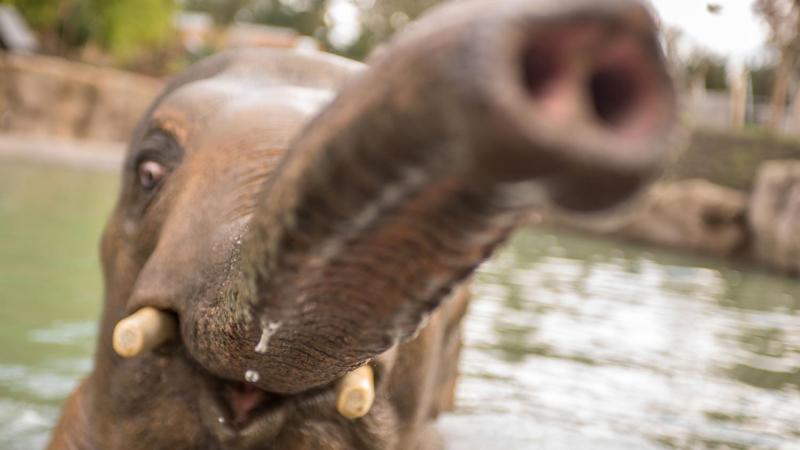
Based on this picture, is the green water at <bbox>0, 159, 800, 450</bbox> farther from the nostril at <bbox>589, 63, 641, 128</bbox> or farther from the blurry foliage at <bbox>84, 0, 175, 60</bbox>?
the blurry foliage at <bbox>84, 0, 175, 60</bbox>

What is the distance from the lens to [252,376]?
1.78 m

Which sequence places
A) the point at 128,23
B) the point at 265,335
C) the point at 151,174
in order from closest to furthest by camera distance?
the point at 265,335 → the point at 151,174 → the point at 128,23

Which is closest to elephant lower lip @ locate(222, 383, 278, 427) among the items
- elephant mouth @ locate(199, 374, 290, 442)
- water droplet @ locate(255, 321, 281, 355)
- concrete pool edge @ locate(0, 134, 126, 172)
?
elephant mouth @ locate(199, 374, 290, 442)

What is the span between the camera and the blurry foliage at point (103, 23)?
30578mm

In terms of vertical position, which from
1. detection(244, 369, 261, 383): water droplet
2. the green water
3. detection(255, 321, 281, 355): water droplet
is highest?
detection(255, 321, 281, 355): water droplet

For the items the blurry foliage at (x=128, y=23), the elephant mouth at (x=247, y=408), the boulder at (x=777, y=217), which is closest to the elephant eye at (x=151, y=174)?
the elephant mouth at (x=247, y=408)

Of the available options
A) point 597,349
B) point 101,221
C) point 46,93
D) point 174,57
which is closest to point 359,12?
point 174,57

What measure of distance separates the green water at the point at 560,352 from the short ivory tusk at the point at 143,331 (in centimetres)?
173

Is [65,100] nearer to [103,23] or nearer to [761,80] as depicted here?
[103,23]

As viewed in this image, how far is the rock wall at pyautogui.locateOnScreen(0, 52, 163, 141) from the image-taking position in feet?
65.7

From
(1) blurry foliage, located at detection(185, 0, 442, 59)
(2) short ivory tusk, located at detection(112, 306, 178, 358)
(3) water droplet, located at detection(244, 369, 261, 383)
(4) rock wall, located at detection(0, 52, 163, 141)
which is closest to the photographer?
(3) water droplet, located at detection(244, 369, 261, 383)

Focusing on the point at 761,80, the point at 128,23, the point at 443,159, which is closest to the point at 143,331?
the point at 443,159

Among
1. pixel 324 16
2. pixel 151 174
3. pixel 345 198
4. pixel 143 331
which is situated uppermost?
pixel 345 198

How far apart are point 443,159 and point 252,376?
0.94 meters
